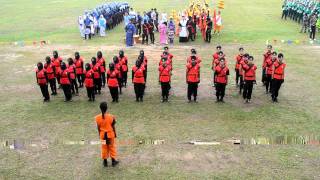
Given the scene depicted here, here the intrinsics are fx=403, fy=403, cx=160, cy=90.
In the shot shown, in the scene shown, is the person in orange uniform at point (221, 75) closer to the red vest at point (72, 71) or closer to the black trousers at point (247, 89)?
the black trousers at point (247, 89)

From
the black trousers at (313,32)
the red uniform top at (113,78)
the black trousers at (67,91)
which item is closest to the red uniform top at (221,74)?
the red uniform top at (113,78)

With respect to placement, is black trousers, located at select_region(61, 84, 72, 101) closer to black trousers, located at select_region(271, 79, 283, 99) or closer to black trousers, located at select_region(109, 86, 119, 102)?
black trousers, located at select_region(109, 86, 119, 102)

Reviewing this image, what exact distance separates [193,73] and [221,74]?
875mm

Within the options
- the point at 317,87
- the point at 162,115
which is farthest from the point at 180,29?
the point at 162,115

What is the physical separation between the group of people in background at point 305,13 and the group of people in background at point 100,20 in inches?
478

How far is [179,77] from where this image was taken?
1584cm

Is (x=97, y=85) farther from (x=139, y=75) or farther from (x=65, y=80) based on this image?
(x=139, y=75)

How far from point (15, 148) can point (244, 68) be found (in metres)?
7.08

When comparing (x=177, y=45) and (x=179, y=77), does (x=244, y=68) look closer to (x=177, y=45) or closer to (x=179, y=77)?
(x=179, y=77)

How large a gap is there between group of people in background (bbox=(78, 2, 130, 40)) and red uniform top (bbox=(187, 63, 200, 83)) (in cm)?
1276

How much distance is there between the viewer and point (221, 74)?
12.6m

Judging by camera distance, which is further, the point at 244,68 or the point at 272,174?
the point at 244,68

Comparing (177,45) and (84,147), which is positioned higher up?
(177,45)

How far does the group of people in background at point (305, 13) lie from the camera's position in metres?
22.5
